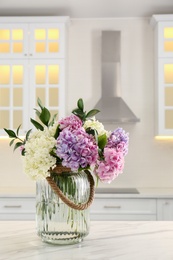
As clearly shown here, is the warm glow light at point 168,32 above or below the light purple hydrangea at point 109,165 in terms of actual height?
above

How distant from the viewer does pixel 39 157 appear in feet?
4.20

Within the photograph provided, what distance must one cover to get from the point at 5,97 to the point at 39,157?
2.56m

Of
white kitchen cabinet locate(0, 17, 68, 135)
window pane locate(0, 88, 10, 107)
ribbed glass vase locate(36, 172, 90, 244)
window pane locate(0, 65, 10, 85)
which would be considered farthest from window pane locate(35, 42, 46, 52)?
ribbed glass vase locate(36, 172, 90, 244)

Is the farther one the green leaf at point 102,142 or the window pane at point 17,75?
the window pane at point 17,75

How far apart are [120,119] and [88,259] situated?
2.52 metres

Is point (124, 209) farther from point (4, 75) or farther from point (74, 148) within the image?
Result: point (74, 148)

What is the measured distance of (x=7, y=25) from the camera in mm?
3707

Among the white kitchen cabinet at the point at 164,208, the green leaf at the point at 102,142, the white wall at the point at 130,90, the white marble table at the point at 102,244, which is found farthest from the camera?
the white wall at the point at 130,90

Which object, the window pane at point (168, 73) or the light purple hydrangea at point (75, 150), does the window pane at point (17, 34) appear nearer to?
the window pane at point (168, 73)

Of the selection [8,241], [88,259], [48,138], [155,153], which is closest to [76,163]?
[48,138]

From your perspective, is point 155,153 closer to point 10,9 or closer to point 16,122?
point 16,122

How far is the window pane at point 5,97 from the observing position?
372 centimetres

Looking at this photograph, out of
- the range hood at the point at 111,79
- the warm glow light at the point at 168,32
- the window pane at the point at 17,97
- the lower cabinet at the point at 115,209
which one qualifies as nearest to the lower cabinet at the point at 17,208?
the lower cabinet at the point at 115,209

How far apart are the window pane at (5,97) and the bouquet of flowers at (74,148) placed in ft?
7.88
